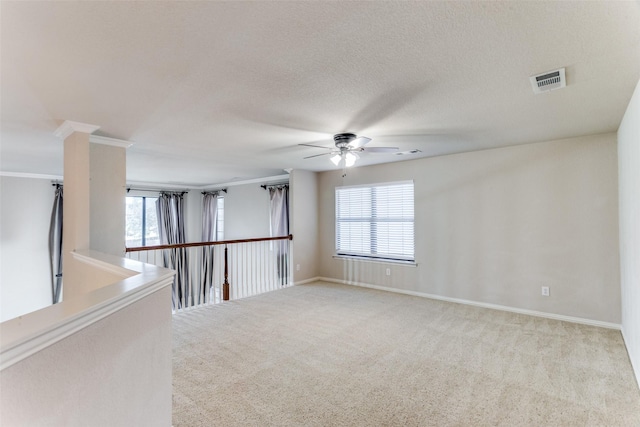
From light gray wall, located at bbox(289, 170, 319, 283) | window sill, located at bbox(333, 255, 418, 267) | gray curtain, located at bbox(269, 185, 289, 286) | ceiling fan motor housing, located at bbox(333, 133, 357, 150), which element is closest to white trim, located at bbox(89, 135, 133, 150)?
ceiling fan motor housing, located at bbox(333, 133, 357, 150)

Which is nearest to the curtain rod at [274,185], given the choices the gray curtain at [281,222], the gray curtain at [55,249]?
the gray curtain at [281,222]

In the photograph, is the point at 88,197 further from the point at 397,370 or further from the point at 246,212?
the point at 246,212

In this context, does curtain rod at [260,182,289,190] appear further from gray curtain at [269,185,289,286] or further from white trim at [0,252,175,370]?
white trim at [0,252,175,370]

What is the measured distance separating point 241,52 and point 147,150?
318 centimetres

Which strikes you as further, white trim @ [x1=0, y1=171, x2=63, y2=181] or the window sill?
white trim @ [x1=0, y1=171, x2=63, y2=181]

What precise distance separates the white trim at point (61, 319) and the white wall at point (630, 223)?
3.46m

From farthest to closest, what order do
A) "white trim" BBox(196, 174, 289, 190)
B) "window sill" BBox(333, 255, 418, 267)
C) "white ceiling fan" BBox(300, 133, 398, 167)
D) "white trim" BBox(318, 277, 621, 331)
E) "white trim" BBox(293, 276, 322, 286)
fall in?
"white trim" BBox(196, 174, 289, 190), "white trim" BBox(293, 276, 322, 286), "window sill" BBox(333, 255, 418, 267), "white trim" BBox(318, 277, 621, 331), "white ceiling fan" BBox(300, 133, 398, 167)

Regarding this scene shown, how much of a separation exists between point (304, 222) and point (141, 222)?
4674mm

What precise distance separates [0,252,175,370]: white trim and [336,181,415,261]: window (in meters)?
4.37

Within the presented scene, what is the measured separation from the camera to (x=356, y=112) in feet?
9.05

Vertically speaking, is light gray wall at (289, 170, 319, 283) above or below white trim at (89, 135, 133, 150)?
below

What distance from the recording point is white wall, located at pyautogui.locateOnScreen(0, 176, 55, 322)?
5559 mm

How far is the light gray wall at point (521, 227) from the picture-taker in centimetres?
361

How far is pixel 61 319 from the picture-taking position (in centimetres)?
93
